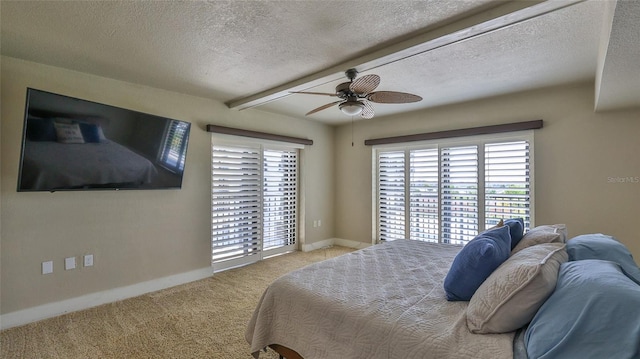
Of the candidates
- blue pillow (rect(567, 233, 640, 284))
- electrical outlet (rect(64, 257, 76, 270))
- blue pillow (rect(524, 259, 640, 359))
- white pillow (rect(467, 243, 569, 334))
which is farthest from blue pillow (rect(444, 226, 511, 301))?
electrical outlet (rect(64, 257, 76, 270))

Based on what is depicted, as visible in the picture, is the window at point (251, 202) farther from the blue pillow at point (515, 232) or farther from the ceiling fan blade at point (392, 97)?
the blue pillow at point (515, 232)

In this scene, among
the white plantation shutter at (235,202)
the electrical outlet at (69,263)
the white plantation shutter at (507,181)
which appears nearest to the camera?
the electrical outlet at (69,263)

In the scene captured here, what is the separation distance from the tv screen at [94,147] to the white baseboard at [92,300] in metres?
1.14

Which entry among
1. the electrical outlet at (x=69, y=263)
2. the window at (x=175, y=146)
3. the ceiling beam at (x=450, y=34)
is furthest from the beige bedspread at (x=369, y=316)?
the window at (x=175, y=146)

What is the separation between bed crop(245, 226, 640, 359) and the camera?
1.03 meters

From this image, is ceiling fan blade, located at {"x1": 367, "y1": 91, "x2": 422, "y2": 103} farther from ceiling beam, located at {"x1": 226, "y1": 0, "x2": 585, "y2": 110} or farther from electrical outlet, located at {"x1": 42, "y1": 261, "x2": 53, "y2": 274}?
electrical outlet, located at {"x1": 42, "y1": 261, "x2": 53, "y2": 274}

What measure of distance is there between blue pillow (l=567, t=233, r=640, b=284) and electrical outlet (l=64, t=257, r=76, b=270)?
13.7 feet

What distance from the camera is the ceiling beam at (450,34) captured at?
1.82 m

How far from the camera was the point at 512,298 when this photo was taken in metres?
1.27

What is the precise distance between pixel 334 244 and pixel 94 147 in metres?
4.19

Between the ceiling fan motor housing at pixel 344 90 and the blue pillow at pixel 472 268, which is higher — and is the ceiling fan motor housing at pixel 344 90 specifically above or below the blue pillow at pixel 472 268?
above

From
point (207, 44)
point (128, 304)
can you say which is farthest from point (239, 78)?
point (128, 304)

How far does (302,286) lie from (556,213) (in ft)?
11.3

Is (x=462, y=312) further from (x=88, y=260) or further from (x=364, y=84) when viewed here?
(x=88, y=260)
